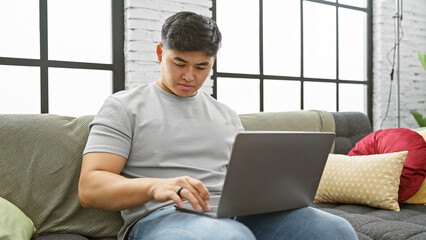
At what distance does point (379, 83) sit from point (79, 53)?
245 centimetres

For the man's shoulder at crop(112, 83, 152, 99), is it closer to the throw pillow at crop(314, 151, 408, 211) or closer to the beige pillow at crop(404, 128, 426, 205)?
the throw pillow at crop(314, 151, 408, 211)

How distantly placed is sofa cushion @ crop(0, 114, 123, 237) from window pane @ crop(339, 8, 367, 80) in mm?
2732

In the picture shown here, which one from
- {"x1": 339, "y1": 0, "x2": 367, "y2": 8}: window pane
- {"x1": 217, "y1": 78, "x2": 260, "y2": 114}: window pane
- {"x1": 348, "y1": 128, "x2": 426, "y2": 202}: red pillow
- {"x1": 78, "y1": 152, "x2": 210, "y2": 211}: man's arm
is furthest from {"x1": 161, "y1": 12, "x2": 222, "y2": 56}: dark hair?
{"x1": 339, "y1": 0, "x2": 367, "y2": 8}: window pane

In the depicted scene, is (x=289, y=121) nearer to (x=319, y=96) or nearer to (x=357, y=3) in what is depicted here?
(x=319, y=96)

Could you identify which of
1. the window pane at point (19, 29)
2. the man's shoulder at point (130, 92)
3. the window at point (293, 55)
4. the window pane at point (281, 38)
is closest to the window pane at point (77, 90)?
the window pane at point (19, 29)

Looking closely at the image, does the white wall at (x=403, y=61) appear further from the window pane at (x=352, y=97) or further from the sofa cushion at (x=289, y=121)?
the sofa cushion at (x=289, y=121)

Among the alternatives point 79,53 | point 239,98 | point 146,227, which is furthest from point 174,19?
point 239,98

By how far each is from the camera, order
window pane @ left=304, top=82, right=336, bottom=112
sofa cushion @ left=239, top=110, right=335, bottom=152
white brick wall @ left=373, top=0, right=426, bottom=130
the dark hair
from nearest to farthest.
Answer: the dark hair < sofa cushion @ left=239, top=110, right=335, bottom=152 < window pane @ left=304, top=82, right=336, bottom=112 < white brick wall @ left=373, top=0, right=426, bottom=130

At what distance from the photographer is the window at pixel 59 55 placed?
223cm

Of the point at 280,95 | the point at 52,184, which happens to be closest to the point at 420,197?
the point at 52,184

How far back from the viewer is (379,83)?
361 cm

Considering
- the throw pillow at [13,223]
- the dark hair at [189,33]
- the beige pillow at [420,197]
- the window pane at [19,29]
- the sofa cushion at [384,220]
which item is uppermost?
the window pane at [19,29]

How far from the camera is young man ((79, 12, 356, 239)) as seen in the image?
39.0 inches

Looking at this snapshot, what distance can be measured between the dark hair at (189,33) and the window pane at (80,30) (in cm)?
129
